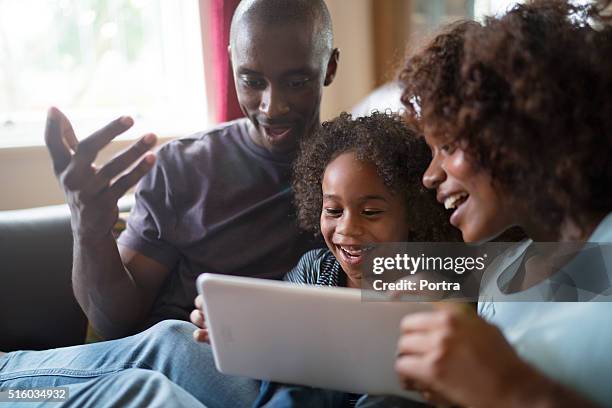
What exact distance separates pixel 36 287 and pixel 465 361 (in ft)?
3.52

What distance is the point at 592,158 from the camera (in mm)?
680

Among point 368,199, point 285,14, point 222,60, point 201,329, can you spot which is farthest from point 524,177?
point 222,60

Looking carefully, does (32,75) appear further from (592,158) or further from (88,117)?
(592,158)

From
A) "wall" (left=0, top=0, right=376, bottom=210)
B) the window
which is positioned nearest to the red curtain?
the window

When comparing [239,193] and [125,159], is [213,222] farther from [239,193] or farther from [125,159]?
[125,159]

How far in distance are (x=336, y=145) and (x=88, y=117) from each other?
1404 mm

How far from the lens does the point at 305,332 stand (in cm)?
75

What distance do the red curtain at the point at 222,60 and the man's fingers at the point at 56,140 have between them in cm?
130

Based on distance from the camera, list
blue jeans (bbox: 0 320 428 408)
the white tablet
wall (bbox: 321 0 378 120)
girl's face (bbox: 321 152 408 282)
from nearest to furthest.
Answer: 1. the white tablet
2. blue jeans (bbox: 0 320 428 408)
3. girl's face (bbox: 321 152 408 282)
4. wall (bbox: 321 0 378 120)

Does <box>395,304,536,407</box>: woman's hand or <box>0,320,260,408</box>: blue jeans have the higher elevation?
<box>395,304,536,407</box>: woman's hand

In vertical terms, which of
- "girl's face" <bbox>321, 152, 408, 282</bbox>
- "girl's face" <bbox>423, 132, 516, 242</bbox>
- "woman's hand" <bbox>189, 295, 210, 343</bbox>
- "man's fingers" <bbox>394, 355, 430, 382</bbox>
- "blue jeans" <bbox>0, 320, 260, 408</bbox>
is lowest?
"blue jeans" <bbox>0, 320, 260, 408</bbox>

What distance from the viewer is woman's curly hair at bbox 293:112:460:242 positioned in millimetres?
1104

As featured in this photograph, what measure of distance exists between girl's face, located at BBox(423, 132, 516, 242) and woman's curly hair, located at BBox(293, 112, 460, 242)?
10.3 inches

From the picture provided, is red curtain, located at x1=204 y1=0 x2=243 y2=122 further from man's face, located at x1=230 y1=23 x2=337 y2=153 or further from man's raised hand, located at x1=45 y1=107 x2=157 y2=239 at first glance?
man's raised hand, located at x1=45 y1=107 x2=157 y2=239
